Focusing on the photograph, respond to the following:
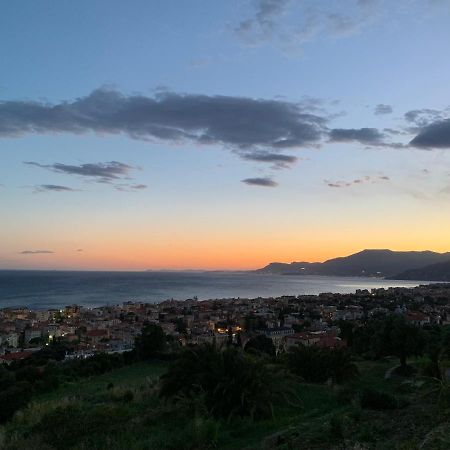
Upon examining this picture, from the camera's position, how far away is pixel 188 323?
71.9m

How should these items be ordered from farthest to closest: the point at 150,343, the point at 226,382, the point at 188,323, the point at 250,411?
the point at 188,323 → the point at 150,343 → the point at 226,382 → the point at 250,411

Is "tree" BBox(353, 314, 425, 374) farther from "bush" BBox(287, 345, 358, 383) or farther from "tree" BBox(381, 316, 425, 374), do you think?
"bush" BBox(287, 345, 358, 383)

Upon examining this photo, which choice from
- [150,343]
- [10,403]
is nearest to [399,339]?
[10,403]

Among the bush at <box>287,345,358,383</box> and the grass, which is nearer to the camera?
the bush at <box>287,345,358,383</box>

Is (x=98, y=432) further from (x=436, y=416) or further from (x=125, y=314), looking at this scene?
(x=125, y=314)

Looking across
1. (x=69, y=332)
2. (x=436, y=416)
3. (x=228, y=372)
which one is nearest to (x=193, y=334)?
(x=69, y=332)

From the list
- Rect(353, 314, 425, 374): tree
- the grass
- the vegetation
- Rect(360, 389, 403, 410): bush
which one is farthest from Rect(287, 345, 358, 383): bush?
Result: the grass

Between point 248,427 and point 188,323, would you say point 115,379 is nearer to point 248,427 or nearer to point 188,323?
point 248,427

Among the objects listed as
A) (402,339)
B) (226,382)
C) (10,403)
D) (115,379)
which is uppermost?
(226,382)

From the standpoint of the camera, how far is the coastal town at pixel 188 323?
175 feet

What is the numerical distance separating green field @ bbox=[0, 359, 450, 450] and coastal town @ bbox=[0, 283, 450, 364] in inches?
1087

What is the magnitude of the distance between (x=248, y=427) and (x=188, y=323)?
208 ft

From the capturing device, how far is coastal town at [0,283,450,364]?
2096 inches

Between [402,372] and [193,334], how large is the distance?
45.9 m
